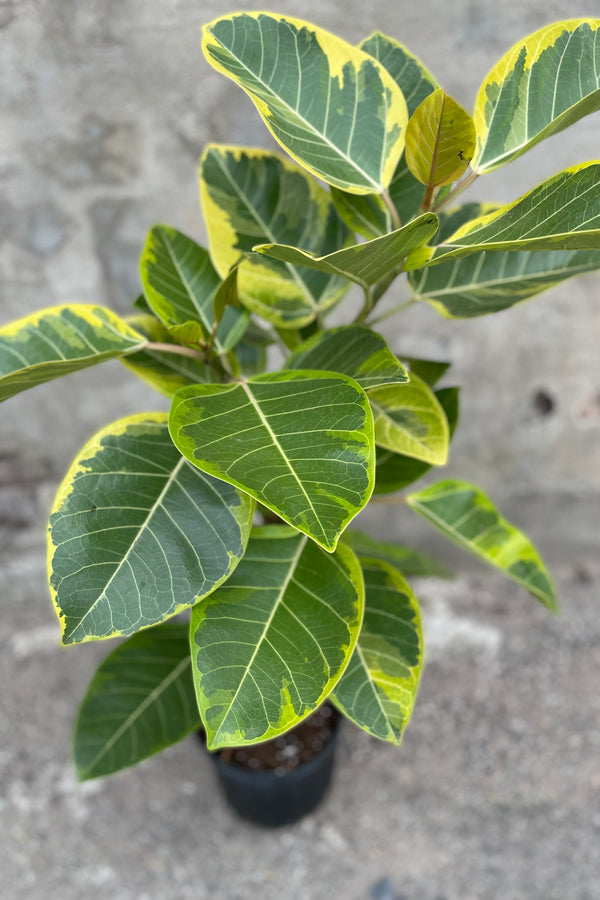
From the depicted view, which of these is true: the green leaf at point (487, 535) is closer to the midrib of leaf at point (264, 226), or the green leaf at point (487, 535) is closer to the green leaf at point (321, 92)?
the midrib of leaf at point (264, 226)

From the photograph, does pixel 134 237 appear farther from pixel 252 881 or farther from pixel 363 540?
pixel 252 881

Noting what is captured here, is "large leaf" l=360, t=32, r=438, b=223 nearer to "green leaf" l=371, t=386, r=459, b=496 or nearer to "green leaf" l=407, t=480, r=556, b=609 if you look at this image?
"green leaf" l=371, t=386, r=459, b=496

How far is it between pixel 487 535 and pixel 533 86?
59 centimetres

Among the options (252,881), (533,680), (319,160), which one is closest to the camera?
(319,160)

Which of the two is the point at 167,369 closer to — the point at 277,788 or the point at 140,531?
the point at 140,531

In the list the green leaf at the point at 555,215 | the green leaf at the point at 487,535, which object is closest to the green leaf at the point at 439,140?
the green leaf at the point at 555,215

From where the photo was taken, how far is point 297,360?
2.61 ft

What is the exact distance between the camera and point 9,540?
173 centimetres

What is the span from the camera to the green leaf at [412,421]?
2.69ft

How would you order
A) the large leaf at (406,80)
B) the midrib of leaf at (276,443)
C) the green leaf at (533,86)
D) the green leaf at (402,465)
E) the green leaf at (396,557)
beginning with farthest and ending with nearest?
the green leaf at (396,557) < the green leaf at (402,465) < the large leaf at (406,80) < the green leaf at (533,86) < the midrib of leaf at (276,443)

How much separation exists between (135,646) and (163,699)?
0.10 metres

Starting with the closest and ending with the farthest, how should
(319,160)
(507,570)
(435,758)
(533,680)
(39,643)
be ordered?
(319,160), (507,570), (435,758), (533,680), (39,643)

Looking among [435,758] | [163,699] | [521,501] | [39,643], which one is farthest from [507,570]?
[39,643]

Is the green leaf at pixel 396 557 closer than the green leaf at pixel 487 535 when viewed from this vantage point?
No
